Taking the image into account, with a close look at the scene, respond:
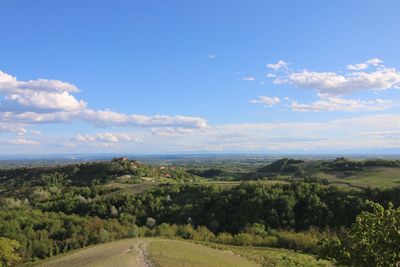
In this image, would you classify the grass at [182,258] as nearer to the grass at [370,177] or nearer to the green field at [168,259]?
the green field at [168,259]

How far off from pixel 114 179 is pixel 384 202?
324 feet

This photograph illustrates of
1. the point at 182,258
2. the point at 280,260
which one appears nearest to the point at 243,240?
the point at 280,260

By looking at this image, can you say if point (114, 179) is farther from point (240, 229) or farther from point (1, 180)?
point (240, 229)

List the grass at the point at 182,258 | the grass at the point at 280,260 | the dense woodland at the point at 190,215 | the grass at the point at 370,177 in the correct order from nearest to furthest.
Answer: the grass at the point at 182,258 < the grass at the point at 280,260 < the dense woodland at the point at 190,215 < the grass at the point at 370,177

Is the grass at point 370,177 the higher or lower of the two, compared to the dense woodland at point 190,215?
higher

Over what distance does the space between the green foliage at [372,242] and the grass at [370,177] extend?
8727 centimetres

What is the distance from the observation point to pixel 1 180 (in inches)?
7628

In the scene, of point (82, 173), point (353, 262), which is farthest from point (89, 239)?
point (82, 173)

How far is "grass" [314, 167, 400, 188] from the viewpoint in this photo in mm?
117412

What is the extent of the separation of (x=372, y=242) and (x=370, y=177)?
11212cm

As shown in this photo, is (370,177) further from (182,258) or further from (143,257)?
(143,257)

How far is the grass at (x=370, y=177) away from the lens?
117412 mm

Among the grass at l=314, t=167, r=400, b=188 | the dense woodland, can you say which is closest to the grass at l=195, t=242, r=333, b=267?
the dense woodland

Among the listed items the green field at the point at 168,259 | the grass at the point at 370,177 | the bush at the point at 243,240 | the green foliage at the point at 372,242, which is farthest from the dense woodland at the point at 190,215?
the green foliage at the point at 372,242
